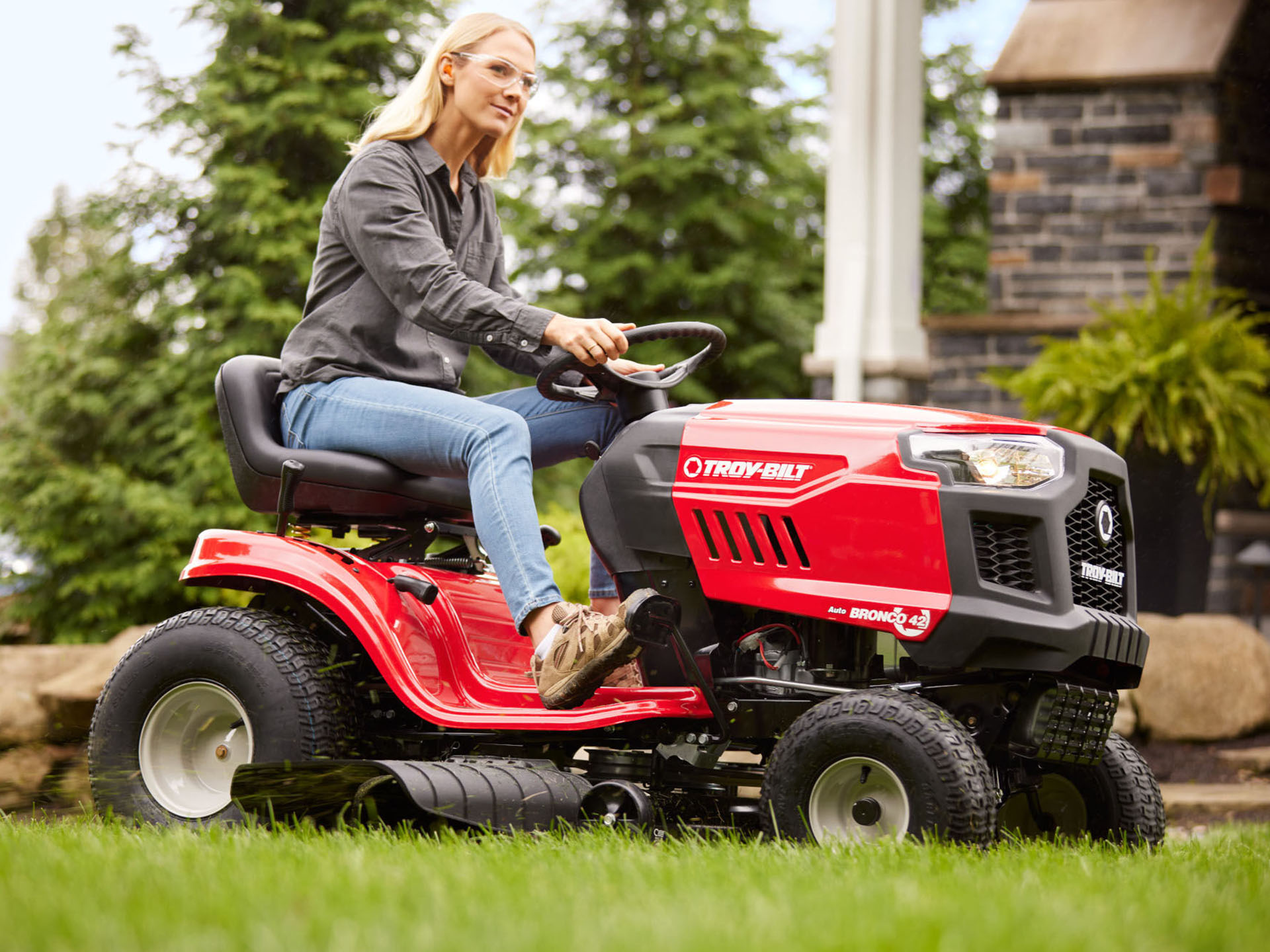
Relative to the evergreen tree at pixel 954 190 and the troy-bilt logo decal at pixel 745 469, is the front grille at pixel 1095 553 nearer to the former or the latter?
the troy-bilt logo decal at pixel 745 469

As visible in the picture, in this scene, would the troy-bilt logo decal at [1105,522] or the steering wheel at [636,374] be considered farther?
the steering wheel at [636,374]

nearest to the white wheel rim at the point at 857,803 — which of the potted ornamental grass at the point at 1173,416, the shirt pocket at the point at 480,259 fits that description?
the shirt pocket at the point at 480,259

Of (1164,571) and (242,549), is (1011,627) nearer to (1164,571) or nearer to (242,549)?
(242,549)

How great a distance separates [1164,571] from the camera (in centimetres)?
607

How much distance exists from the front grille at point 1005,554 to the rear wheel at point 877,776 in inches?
9.9

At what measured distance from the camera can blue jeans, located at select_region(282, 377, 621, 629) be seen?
2.84 meters

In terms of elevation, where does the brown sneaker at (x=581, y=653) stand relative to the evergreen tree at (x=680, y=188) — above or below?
below

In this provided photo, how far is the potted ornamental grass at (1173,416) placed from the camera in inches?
236

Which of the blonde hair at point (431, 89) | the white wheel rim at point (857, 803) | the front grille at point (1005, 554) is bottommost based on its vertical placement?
the white wheel rim at point (857, 803)

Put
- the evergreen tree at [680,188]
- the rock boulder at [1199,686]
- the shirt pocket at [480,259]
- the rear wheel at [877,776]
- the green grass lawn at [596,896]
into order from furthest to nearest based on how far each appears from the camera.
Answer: the evergreen tree at [680,188], the rock boulder at [1199,686], the shirt pocket at [480,259], the rear wheel at [877,776], the green grass lawn at [596,896]

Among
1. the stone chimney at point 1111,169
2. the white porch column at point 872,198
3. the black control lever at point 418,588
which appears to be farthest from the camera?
the white porch column at point 872,198

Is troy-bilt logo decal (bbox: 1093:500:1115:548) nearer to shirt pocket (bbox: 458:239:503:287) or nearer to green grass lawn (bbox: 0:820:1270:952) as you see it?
green grass lawn (bbox: 0:820:1270:952)

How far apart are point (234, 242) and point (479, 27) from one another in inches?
237

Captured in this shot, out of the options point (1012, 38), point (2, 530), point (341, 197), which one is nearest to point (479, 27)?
point (341, 197)
